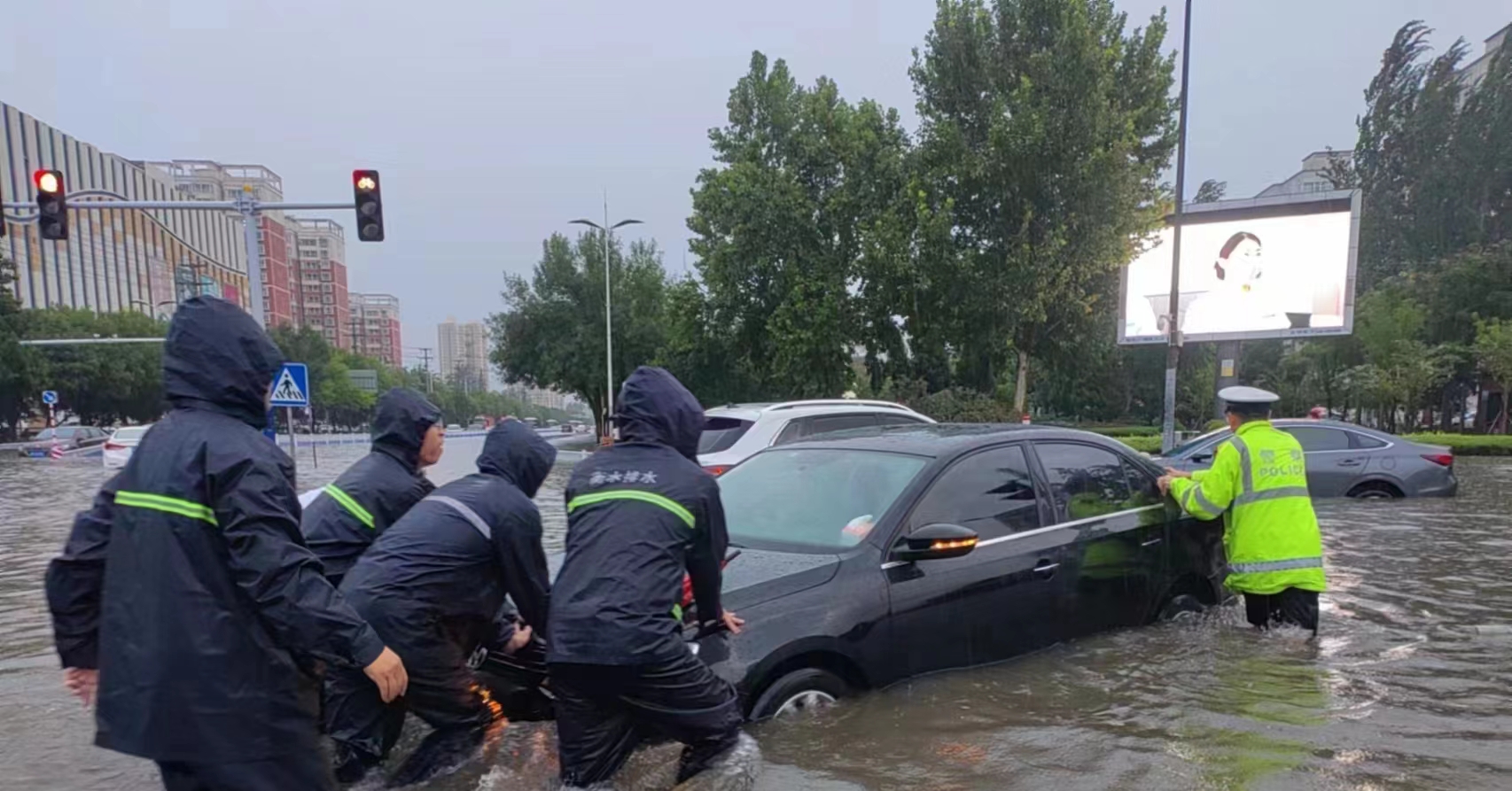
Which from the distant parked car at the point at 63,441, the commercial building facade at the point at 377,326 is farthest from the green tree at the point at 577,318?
the commercial building facade at the point at 377,326

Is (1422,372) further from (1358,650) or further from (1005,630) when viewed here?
(1005,630)

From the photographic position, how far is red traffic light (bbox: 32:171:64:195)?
42.4ft

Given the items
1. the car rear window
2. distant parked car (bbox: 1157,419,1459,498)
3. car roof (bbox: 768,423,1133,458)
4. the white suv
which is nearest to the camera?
car roof (bbox: 768,423,1133,458)

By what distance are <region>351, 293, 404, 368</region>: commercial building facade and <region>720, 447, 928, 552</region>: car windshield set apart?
146689 millimetres

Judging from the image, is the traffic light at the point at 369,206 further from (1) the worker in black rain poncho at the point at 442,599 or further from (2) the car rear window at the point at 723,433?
(1) the worker in black rain poncho at the point at 442,599

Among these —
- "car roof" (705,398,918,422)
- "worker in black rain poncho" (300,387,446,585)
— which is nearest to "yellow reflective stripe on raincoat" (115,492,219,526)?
"worker in black rain poncho" (300,387,446,585)

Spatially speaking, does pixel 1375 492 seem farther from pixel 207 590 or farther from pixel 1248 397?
pixel 207 590

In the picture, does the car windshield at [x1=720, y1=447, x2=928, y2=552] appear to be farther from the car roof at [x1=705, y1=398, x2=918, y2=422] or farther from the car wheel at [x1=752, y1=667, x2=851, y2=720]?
the car roof at [x1=705, y1=398, x2=918, y2=422]

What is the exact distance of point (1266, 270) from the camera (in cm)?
1928

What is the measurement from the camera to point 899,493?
4.11 meters

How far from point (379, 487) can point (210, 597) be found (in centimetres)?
174

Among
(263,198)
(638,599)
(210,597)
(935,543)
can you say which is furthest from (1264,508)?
(263,198)

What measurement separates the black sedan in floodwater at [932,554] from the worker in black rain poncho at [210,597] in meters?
1.49

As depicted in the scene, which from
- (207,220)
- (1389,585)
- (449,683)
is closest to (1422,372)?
(1389,585)
